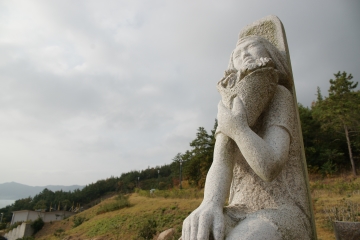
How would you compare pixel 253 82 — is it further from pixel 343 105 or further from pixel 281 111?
pixel 343 105

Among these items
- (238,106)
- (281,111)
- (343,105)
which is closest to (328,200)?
(343,105)

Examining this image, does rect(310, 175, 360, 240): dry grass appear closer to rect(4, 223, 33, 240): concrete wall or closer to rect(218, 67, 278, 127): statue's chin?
rect(218, 67, 278, 127): statue's chin

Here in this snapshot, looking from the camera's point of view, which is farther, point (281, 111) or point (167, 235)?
point (167, 235)

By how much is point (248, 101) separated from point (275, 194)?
0.82 meters

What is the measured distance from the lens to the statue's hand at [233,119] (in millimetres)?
2086

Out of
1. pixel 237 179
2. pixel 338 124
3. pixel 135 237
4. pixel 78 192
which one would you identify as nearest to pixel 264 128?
pixel 237 179

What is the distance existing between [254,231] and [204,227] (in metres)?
0.32

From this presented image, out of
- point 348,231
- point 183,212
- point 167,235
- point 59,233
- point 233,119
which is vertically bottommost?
point 59,233

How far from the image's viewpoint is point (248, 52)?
271cm

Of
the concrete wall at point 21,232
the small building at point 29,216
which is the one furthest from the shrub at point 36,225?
the small building at point 29,216

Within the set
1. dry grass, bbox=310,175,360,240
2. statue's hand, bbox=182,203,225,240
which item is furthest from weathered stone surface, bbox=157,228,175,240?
statue's hand, bbox=182,203,225,240

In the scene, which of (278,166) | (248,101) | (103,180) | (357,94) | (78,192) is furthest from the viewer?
(103,180)

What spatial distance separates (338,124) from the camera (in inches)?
919

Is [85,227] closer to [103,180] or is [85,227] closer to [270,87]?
[270,87]
